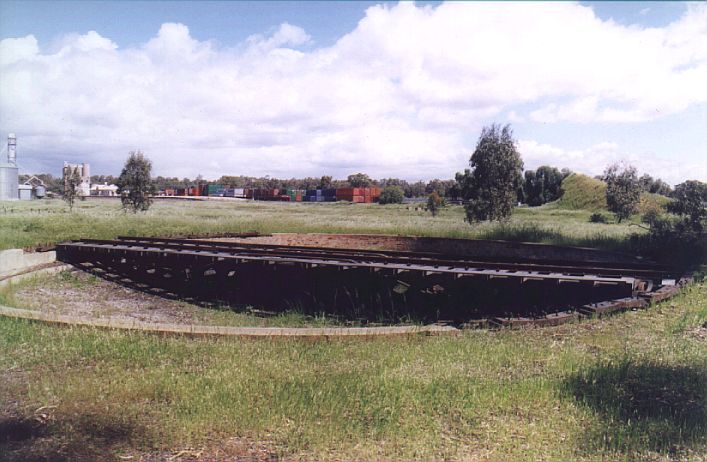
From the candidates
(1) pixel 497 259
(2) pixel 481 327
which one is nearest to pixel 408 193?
(1) pixel 497 259

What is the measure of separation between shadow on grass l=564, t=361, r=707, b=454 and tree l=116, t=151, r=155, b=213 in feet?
108

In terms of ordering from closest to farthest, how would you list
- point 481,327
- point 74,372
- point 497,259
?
point 74,372 → point 481,327 → point 497,259

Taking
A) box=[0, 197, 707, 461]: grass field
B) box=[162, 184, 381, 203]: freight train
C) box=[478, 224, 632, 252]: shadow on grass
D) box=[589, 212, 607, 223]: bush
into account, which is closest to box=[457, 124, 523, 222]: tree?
box=[478, 224, 632, 252]: shadow on grass

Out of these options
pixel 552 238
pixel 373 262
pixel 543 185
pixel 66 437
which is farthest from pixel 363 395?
pixel 543 185

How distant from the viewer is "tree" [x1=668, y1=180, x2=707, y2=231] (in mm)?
16969

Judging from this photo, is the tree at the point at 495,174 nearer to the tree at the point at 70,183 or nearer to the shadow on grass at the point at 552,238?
the shadow on grass at the point at 552,238

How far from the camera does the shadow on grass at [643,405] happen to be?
14.4ft

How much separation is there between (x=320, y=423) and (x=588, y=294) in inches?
310

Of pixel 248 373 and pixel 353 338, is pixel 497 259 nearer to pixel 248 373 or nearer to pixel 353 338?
pixel 353 338

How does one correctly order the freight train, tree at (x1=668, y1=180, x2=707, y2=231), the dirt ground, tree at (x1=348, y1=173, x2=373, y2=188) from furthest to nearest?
tree at (x1=348, y1=173, x2=373, y2=188) < the freight train < tree at (x1=668, y1=180, x2=707, y2=231) < the dirt ground

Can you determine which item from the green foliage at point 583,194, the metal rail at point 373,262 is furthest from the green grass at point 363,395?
the green foliage at point 583,194

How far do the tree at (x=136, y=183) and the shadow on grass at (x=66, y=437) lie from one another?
31727mm

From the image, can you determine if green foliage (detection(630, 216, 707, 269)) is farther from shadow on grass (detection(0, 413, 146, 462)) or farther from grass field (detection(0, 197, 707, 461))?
shadow on grass (detection(0, 413, 146, 462))

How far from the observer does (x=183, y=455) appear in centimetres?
406
